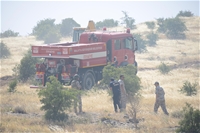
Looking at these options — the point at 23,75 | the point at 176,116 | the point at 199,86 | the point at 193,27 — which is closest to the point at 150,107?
the point at 176,116

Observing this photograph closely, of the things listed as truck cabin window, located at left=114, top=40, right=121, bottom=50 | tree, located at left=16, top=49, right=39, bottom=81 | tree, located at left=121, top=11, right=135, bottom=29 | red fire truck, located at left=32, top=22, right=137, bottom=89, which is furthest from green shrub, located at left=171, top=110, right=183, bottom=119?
tree, located at left=121, top=11, right=135, bottom=29

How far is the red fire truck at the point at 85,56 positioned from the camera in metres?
21.0

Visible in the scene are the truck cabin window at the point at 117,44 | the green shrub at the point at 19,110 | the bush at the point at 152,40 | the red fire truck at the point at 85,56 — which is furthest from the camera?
the bush at the point at 152,40

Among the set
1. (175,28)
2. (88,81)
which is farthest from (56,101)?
(175,28)

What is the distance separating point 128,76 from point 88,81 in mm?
3186

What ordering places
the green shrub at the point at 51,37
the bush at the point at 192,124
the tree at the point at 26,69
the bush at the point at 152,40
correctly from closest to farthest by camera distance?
the bush at the point at 192,124
the tree at the point at 26,69
the bush at the point at 152,40
the green shrub at the point at 51,37

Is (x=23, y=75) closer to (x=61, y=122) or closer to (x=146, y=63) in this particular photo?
(x=61, y=122)

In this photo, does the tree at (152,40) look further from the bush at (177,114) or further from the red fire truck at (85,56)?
the bush at (177,114)

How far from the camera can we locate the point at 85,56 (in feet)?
70.7

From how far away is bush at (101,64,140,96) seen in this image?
1950 cm

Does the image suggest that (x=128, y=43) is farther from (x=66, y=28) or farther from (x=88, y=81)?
(x=66, y=28)

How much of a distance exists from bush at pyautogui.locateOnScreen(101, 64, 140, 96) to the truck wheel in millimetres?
1254

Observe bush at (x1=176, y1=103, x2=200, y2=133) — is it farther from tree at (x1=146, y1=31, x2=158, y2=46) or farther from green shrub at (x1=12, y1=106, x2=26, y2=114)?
tree at (x1=146, y1=31, x2=158, y2=46)

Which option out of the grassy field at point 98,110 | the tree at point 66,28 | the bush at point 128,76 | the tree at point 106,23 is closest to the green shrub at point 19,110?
the grassy field at point 98,110
